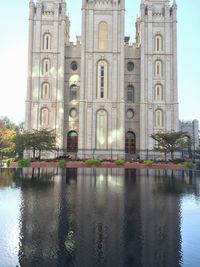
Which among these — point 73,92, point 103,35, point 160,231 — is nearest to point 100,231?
point 160,231

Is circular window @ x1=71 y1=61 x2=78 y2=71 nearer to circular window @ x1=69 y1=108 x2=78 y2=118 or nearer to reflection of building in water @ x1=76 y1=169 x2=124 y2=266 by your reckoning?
circular window @ x1=69 y1=108 x2=78 y2=118

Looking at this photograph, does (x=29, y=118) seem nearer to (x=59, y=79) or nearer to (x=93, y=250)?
(x=59, y=79)

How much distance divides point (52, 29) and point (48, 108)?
12315 mm

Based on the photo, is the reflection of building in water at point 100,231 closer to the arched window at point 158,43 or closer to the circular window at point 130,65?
the arched window at point 158,43

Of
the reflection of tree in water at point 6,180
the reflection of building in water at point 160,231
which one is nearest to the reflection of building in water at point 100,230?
the reflection of building in water at point 160,231

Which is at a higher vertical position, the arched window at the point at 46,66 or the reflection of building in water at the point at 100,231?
the arched window at the point at 46,66

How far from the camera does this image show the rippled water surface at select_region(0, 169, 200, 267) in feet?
17.0

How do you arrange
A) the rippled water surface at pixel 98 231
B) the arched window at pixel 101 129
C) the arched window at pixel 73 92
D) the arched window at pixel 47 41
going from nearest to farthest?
the rippled water surface at pixel 98 231 → the arched window at pixel 101 129 → the arched window at pixel 47 41 → the arched window at pixel 73 92

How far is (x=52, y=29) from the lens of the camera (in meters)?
44.0

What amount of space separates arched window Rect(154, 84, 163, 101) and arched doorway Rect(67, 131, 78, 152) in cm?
1353

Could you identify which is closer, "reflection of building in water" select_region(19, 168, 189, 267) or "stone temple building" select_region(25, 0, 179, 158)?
"reflection of building in water" select_region(19, 168, 189, 267)

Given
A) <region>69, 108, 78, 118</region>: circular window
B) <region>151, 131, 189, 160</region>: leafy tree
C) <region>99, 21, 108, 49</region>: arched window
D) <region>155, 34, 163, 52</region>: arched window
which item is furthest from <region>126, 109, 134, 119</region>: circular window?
<region>151, 131, 189, 160</region>: leafy tree

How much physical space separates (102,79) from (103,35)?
689 cm

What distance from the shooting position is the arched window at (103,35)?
4369 cm
